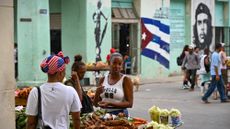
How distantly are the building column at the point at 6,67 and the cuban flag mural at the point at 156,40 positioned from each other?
19.6m

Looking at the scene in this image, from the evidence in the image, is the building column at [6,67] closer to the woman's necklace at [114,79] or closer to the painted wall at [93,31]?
the woman's necklace at [114,79]

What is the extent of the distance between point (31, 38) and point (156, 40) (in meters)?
8.90

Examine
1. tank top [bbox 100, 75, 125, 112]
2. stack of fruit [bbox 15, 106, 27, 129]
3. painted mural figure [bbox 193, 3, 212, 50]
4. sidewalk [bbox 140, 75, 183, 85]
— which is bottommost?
sidewalk [bbox 140, 75, 183, 85]

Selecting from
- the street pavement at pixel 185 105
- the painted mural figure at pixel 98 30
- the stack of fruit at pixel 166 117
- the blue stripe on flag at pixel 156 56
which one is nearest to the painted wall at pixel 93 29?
the painted mural figure at pixel 98 30

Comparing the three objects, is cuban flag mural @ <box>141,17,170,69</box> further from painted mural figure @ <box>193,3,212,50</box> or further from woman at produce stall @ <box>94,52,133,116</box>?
woman at produce stall @ <box>94,52,133,116</box>

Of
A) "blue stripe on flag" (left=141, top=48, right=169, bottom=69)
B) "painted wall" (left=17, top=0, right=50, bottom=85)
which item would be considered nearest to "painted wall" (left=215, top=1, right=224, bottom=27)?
"blue stripe on flag" (left=141, top=48, right=169, bottom=69)

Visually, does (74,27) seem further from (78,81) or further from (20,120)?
(78,81)

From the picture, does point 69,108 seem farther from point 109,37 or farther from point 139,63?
point 139,63

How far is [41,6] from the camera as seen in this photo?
21406mm

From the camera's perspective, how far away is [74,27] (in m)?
24.2

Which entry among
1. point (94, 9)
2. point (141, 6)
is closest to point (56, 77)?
point (94, 9)

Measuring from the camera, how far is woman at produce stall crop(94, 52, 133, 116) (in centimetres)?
744

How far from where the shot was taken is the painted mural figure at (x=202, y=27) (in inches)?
1245

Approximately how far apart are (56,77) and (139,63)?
72.4 ft
